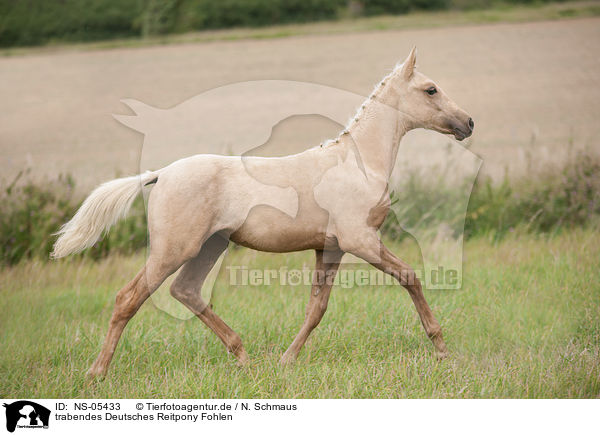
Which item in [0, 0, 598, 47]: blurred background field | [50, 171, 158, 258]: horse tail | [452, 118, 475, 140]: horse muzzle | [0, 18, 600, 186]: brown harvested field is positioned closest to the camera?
[50, 171, 158, 258]: horse tail

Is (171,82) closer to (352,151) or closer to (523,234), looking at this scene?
(523,234)

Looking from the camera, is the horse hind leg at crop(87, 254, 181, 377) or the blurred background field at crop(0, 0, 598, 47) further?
the blurred background field at crop(0, 0, 598, 47)

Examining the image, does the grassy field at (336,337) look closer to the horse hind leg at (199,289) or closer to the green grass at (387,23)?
the horse hind leg at (199,289)

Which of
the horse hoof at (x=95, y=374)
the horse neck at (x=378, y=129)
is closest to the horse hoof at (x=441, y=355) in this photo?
the horse neck at (x=378, y=129)

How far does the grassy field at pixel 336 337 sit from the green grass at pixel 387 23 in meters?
6.84

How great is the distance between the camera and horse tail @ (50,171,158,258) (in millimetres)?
3516

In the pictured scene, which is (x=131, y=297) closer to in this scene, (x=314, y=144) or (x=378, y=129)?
(x=378, y=129)

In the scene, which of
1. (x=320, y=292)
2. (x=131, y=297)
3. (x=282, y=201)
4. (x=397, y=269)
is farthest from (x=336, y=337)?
(x=131, y=297)

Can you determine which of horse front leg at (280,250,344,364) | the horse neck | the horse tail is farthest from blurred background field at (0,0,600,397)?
the horse neck

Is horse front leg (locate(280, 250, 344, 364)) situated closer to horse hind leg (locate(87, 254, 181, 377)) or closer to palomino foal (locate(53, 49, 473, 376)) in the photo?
palomino foal (locate(53, 49, 473, 376))

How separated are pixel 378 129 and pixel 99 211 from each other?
1.86m

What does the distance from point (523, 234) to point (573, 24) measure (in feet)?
19.7
